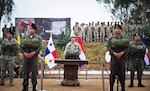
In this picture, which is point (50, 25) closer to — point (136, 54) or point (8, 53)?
point (8, 53)

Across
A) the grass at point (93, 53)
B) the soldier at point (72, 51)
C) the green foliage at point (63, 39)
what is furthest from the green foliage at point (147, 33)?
the soldier at point (72, 51)

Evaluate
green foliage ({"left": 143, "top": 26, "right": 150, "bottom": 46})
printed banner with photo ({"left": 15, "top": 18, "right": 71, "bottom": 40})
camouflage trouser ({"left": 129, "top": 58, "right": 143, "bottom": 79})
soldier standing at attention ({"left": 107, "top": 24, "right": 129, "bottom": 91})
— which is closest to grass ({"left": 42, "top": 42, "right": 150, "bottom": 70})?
printed banner with photo ({"left": 15, "top": 18, "right": 71, "bottom": 40})

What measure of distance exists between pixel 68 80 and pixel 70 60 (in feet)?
2.03

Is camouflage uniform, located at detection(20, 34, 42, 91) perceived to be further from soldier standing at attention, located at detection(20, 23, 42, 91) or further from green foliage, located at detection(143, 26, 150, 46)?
green foliage, located at detection(143, 26, 150, 46)

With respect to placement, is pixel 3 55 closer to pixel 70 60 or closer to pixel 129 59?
pixel 70 60

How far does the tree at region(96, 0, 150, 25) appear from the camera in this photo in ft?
69.5

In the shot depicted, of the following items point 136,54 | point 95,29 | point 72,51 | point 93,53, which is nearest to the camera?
point 136,54

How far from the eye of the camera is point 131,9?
897 inches

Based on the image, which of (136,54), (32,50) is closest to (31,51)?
(32,50)

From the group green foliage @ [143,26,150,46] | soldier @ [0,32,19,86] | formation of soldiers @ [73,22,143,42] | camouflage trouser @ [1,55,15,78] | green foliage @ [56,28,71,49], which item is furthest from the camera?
formation of soldiers @ [73,22,143,42]

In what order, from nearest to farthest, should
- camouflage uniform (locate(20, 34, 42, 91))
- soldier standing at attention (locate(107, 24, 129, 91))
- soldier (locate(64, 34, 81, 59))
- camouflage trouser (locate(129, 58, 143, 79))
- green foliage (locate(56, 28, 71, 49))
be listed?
soldier standing at attention (locate(107, 24, 129, 91)) → camouflage uniform (locate(20, 34, 42, 91)) → camouflage trouser (locate(129, 58, 143, 79)) → soldier (locate(64, 34, 81, 59)) → green foliage (locate(56, 28, 71, 49))

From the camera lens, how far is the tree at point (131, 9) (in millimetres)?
21178

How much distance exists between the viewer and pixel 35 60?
6.89 metres

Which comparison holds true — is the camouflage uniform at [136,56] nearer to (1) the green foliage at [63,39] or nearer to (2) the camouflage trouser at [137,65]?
(2) the camouflage trouser at [137,65]
